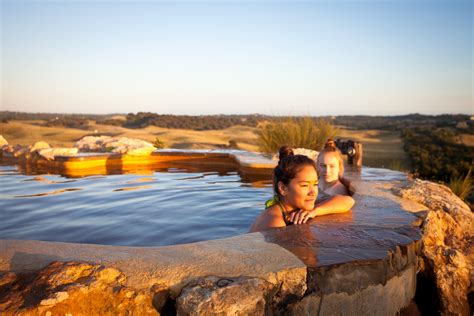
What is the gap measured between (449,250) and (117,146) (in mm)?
7591

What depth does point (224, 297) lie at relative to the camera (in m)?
1.57

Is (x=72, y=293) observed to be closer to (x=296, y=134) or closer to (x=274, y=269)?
(x=274, y=269)

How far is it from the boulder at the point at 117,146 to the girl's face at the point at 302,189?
5.96 meters

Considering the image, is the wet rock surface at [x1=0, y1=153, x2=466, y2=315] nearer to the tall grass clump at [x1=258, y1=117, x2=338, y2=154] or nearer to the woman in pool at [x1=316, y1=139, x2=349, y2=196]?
the woman in pool at [x1=316, y1=139, x2=349, y2=196]

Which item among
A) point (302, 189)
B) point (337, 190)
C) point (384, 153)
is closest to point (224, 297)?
point (302, 189)

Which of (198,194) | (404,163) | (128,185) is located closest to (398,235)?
(198,194)

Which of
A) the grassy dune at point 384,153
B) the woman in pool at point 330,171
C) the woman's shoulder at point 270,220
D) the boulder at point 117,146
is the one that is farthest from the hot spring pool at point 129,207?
the grassy dune at point 384,153

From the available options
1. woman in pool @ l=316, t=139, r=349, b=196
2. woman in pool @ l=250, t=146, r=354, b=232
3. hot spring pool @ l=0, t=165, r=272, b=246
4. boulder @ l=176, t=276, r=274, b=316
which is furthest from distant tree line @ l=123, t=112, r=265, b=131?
boulder @ l=176, t=276, r=274, b=316

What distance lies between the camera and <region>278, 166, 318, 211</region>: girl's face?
268cm

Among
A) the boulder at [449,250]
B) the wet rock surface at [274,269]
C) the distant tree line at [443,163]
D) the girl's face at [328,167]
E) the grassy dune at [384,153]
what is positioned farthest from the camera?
the grassy dune at [384,153]

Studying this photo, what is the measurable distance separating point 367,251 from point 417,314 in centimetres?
64

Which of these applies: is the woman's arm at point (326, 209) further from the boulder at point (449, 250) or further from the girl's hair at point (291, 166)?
the boulder at point (449, 250)

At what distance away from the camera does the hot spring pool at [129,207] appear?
144 inches

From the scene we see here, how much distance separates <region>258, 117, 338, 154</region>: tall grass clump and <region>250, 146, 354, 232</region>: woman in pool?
5460 mm
